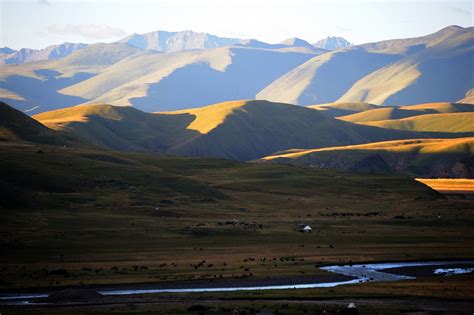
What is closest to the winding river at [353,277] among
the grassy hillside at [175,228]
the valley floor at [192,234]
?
the valley floor at [192,234]

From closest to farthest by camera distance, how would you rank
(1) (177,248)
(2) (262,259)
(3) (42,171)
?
1. (2) (262,259)
2. (1) (177,248)
3. (3) (42,171)

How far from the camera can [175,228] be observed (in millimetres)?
121562

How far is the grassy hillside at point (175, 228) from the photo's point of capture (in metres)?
81.8

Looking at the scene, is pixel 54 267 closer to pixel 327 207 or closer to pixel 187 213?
pixel 187 213

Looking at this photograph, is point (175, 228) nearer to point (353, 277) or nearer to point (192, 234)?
point (192, 234)

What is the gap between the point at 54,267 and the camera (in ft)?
265

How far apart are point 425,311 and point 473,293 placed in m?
8.83

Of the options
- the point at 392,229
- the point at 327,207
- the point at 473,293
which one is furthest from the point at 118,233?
the point at 327,207

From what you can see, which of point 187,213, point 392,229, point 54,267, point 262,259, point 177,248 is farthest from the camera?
point 187,213

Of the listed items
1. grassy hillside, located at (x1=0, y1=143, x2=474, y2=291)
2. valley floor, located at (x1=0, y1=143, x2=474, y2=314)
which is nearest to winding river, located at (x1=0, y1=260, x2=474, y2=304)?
valley floor, located at (x1=0, y1=143, x2=474, y2=314)

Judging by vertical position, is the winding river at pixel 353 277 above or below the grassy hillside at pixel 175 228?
above

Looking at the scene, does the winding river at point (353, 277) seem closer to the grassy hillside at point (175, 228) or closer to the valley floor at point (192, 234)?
the valley floor at point (192, 234)

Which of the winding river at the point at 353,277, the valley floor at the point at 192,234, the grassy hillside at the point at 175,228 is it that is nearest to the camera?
the winding river at the point at 353,277

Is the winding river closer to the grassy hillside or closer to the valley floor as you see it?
the valley floor
